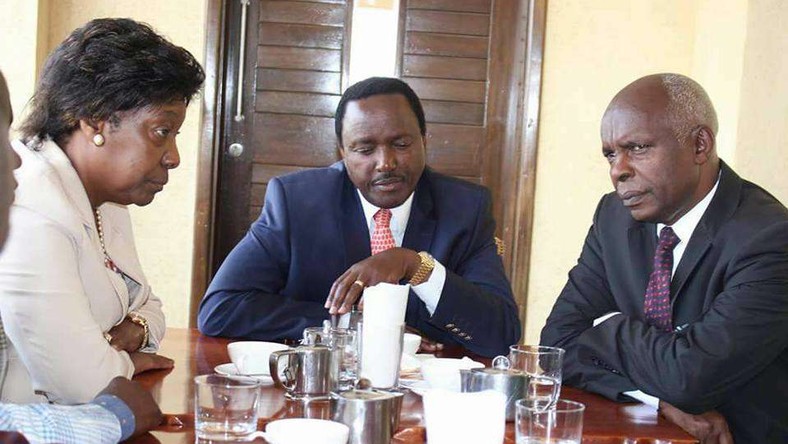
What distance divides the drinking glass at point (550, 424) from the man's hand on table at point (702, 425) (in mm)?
552

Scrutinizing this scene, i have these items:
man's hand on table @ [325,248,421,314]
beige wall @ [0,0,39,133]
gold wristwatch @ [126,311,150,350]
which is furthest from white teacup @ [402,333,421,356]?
beige wall @ [0,0,39,133]

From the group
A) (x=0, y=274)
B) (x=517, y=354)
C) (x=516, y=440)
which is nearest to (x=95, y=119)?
(x=0, y=274)

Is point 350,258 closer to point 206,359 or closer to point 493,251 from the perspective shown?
point 493,251

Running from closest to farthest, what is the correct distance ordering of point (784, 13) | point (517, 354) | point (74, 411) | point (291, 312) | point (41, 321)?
point (74, 411) < point (41, 321) < point (517, 354) < point (291, 312) < point (784, 13)

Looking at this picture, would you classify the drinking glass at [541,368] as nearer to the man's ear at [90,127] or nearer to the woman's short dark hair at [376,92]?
the man's ear at [90,127]

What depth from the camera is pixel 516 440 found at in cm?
155

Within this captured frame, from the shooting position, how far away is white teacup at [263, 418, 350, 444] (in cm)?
142

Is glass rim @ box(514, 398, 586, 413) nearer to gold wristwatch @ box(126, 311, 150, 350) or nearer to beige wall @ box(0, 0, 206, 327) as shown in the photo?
gold wristwatch @ box(126, 311, 150, 350)

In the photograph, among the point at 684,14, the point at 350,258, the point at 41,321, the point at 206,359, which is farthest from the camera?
the point at 684,14

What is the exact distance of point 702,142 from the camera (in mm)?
2518

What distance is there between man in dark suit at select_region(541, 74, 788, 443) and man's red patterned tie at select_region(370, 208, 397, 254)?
0.56 metres

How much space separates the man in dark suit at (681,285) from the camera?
7.10 ft

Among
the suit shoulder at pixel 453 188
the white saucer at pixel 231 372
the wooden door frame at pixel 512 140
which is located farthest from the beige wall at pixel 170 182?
the white saucer at pixel 231 372

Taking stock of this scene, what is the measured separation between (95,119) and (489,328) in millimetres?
1195
